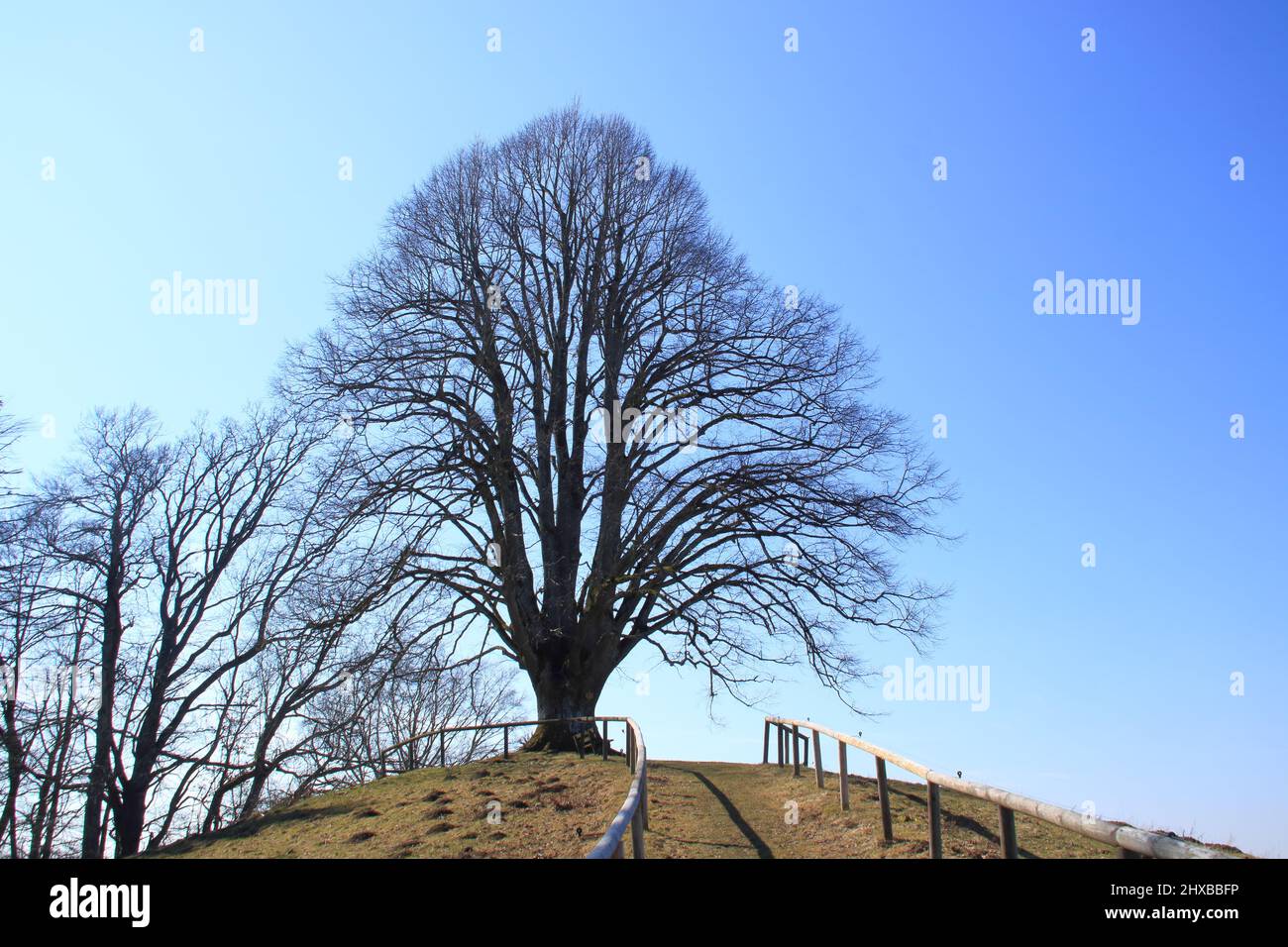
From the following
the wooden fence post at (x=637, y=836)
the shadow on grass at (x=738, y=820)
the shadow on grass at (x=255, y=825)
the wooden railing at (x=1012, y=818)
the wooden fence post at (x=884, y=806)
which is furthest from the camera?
the shadow on grass at (x=255, y=825)

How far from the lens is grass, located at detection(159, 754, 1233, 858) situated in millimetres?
10172

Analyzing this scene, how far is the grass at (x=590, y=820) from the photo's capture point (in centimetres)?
1017

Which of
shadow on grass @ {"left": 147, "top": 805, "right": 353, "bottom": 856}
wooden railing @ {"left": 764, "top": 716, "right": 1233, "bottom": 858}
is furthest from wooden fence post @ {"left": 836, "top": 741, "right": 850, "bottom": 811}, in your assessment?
shadow on grass @ {"left": 147, "top": 805, "right": 353, "bottom": 856}

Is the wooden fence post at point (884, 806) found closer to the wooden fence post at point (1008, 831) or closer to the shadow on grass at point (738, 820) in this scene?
the shadow on grass at point (738, 820)

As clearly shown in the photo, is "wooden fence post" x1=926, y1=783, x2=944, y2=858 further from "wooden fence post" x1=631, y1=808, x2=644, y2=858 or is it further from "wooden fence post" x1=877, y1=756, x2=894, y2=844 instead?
"wooden fence post" x1=631, y1=808, x2=644, y2=858

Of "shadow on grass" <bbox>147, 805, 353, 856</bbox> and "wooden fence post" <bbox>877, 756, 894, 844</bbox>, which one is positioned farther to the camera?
"shadow on grass" <bbox>147, 805, 353, 856</bbox>

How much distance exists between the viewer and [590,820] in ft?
39.2

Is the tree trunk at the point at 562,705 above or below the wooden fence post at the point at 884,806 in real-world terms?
below

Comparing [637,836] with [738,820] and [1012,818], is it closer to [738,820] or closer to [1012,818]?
[1012,818]

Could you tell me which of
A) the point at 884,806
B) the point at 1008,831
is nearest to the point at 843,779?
the point at 884,806

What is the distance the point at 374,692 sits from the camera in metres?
18.0

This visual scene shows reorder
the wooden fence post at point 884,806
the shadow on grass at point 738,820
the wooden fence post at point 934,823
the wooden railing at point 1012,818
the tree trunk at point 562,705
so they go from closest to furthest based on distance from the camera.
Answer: the wooden railing at point 1012,818 < the wooden fence post at point 934,823 < the wooden fence post at point 884,806 < the shadow on grass at point 738,820 < the tree trunk at point 562,705

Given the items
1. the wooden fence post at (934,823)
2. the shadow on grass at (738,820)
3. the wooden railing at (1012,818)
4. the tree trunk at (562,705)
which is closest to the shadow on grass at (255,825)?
the tree trunk at (562,705)
